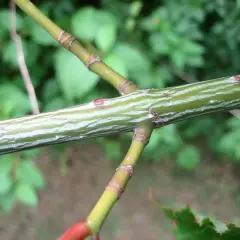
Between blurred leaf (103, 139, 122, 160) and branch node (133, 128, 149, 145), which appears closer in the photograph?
branch node (133, 128, 149, 145)

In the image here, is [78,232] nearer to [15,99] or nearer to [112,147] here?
[15,99]

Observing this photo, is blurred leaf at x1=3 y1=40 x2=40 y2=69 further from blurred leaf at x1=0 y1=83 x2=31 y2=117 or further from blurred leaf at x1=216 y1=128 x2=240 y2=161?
blurred leaf at x1=216 y1=128 x2=240 y2=161

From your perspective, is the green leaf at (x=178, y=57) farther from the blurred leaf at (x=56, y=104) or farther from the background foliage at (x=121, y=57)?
the blurred leaf at (x=56, y=104)

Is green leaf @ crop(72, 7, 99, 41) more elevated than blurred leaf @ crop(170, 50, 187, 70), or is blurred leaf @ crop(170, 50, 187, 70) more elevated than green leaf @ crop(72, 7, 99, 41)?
green leaf @ crop(72, 7, 99, 41)

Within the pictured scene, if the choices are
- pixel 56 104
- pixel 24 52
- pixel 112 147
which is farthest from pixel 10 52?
pixel 112 147

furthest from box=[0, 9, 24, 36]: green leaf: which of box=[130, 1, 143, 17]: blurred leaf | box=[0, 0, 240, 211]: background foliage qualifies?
box=[130, 1, 143, 17]: blurred leaf

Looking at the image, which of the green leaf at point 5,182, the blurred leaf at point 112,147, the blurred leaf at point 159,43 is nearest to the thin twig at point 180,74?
the blurred leaf at point 159,43
